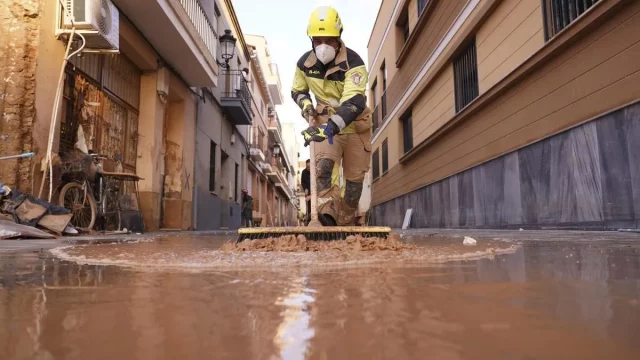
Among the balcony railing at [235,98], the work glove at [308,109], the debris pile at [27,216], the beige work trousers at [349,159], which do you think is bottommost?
the debris pile at [27,216]

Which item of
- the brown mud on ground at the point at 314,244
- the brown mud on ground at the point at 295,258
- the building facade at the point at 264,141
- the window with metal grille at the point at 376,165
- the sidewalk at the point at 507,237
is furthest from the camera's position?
the building facade at the point at 264,141

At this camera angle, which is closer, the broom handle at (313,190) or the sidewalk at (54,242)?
the sidewalk at (54,242)

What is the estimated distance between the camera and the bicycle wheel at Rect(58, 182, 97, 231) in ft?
15.6

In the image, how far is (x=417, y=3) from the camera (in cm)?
1039

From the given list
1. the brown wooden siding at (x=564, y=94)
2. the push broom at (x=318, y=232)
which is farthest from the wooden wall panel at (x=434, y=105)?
the push broom at (x=318, y=232)

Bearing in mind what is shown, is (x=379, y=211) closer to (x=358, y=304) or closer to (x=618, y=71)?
(x=618, y=71)

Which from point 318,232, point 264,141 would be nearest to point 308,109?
point 318,232

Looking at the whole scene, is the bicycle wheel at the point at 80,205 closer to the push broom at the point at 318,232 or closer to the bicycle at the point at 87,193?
the bicycle at the point at 87,193

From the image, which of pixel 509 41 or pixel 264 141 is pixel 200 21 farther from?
pixel 264 141

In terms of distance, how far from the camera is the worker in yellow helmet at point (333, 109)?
116 inches

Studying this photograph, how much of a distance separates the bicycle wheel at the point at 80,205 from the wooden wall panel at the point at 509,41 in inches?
211

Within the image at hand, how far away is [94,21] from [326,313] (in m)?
5.22

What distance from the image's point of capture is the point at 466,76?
718 centimetres

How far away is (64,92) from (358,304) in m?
5.51
